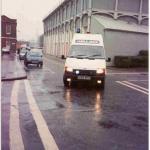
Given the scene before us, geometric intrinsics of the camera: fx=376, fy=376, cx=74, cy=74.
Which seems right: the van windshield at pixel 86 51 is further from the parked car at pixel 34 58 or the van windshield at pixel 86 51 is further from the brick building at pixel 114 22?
the parked car at pixel 34 58

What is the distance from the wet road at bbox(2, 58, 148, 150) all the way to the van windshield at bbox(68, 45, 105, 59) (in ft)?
9.33

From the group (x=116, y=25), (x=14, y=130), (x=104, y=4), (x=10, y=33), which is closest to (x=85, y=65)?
(x=14, y=130)

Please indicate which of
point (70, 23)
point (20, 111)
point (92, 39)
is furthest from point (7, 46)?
point (20, 111)

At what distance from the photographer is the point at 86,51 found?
681 inches

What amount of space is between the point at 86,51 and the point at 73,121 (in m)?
8.70

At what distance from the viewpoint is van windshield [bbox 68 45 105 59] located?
17.0 metres

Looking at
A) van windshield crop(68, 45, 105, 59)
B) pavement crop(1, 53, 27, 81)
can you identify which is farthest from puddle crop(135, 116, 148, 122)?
pavement crop(1, 53, 27, 81)

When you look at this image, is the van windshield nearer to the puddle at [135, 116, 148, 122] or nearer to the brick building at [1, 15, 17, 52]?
the puddle at [135, 116, 148, 122]

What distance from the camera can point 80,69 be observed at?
643 inches

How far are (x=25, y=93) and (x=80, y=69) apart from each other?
10.2 feet

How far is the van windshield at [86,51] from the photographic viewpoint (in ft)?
55.8

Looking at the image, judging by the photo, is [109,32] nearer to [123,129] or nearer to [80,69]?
[80,69]

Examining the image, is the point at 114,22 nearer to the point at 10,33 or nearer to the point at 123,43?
the point at 123,43

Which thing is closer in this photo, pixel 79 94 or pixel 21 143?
pixel 21 143
